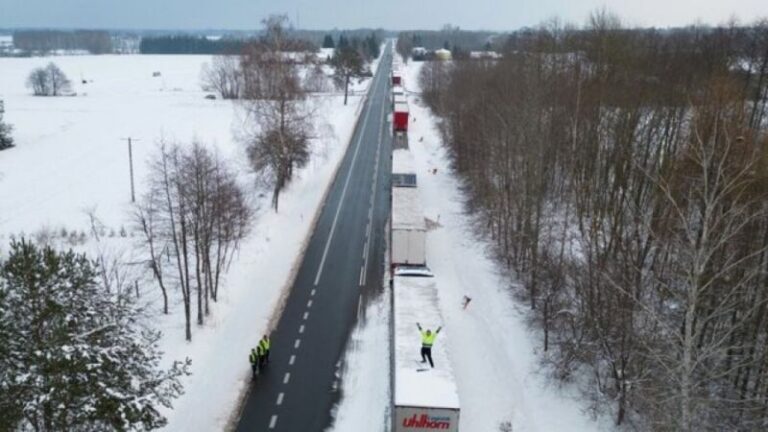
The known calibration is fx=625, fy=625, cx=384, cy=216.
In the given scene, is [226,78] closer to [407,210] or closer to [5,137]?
[5,137]

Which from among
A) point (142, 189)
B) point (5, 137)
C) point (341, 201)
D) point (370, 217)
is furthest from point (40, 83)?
point (370, 217)

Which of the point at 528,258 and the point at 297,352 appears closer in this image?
the point at 297,352

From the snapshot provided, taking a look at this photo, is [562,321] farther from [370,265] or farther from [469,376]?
[370,265]

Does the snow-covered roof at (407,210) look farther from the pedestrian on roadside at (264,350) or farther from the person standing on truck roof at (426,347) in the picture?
the person standing on truck roof at (426,347)

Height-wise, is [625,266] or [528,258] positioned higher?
[625,266]

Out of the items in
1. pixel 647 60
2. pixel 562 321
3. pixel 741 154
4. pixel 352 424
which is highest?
pixel 647 60

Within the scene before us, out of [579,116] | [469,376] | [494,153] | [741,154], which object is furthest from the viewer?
[494,153]

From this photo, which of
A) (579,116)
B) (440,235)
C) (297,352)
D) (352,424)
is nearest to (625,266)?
(352,424)

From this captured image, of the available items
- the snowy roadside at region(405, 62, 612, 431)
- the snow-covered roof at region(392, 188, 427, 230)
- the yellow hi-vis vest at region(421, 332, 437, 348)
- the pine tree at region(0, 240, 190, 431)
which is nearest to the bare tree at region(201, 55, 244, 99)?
the snow-covered roof at region(392, 188, 427, 230)
